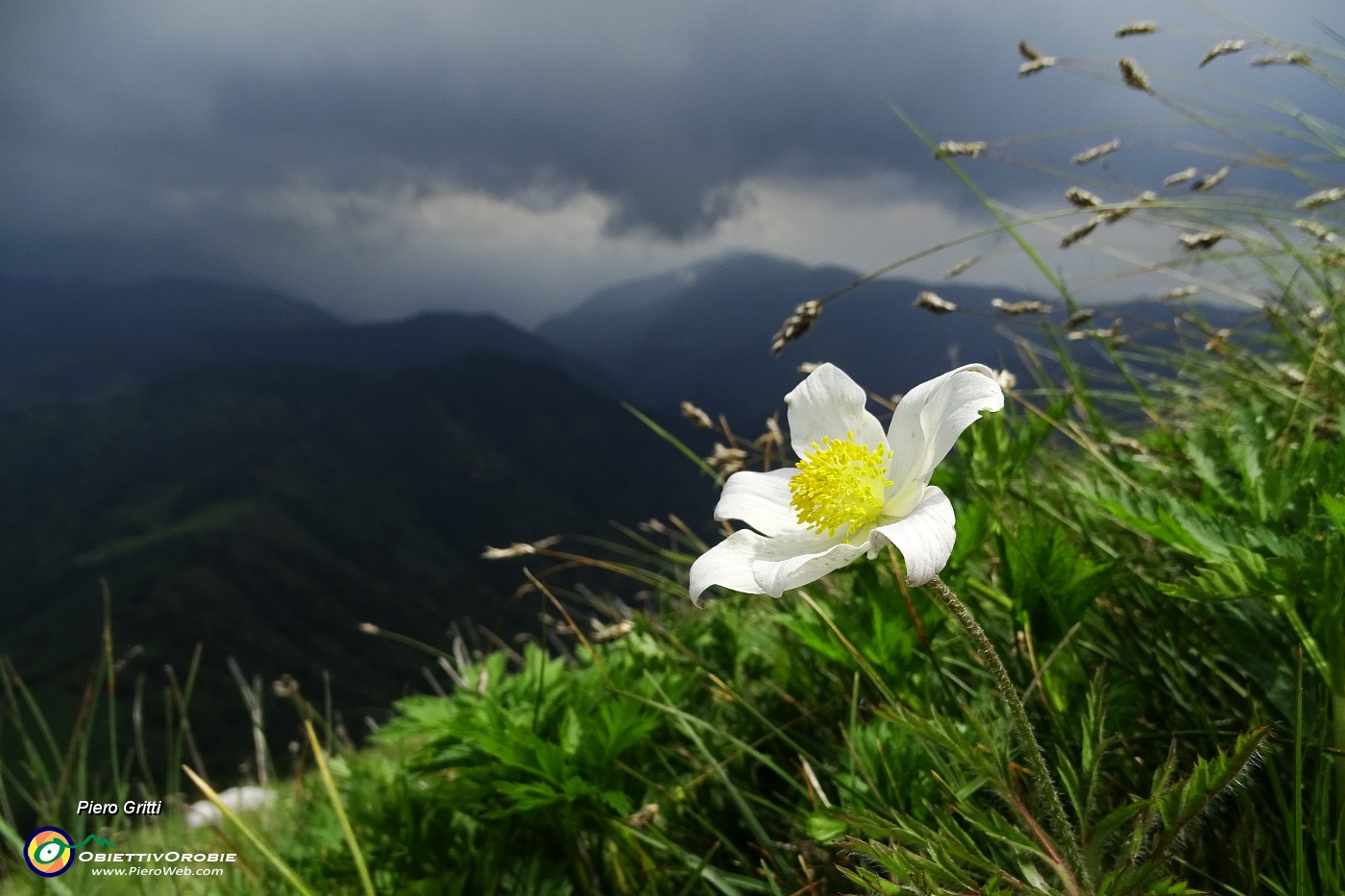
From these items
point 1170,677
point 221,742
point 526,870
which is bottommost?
point 221,742

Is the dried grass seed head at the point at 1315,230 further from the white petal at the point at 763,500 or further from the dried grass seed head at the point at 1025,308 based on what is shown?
the white petal at the point at 763,500

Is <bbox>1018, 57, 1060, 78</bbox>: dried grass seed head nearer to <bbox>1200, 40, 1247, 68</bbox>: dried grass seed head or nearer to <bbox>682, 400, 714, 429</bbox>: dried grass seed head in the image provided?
<bbox>1200, 40, 1247, 68</bbox>: dried grass seed head

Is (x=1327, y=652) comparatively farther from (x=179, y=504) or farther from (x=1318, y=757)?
(x=179, y=504)

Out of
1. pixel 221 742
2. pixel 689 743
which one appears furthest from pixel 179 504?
pixel 689 743

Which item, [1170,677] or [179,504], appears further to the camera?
[179,504]

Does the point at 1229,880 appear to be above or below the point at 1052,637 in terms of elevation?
below

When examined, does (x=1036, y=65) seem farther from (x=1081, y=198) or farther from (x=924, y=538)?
(x=924, y=538)
